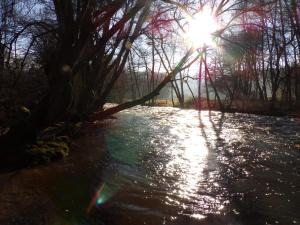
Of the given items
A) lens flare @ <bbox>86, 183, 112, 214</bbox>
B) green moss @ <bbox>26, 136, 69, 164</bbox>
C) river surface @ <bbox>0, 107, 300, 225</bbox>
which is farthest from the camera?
green moss @ <bbox>26, 136, 69, 164</bbox>

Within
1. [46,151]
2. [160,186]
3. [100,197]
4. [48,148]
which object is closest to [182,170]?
[160,186]

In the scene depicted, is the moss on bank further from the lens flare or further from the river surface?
the lens flare

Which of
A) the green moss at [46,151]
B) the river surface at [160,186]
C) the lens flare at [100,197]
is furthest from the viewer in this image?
the green moss at [46,151]

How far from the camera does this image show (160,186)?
25.2ft

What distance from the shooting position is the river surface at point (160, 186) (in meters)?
5.94

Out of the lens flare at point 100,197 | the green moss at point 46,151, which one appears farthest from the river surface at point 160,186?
the green moss at point 46,151

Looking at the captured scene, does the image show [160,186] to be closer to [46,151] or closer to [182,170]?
[182,170]

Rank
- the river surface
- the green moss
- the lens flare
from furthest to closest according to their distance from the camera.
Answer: the green moss < the lens flare < the river surface

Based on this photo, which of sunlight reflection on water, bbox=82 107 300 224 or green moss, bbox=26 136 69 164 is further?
green moss, bbox=26 136 69 164

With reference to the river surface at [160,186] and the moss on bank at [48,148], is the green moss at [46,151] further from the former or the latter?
the river surface at [160,186]

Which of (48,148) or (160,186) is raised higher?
(48,148)

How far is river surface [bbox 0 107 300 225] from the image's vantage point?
594 cm

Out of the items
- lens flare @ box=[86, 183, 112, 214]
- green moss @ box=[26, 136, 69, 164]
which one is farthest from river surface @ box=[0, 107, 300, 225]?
green moss @ box=[26, 136, 69, 164]

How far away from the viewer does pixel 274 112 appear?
26328 millimetres
